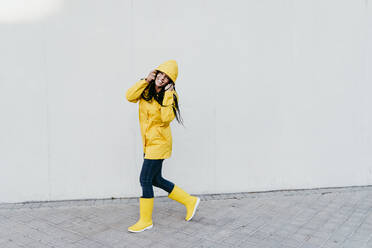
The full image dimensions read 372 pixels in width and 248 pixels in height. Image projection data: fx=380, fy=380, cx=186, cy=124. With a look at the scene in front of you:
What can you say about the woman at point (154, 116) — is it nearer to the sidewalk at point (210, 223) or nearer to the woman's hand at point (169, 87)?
the woman's hand at point (169, 87)

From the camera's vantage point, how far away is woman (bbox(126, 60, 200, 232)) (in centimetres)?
389

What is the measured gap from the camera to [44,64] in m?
4.85

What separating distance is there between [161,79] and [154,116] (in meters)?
0.39

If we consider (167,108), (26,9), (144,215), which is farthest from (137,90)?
(26,9)

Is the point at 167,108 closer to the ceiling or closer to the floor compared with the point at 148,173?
closer to the ceiling

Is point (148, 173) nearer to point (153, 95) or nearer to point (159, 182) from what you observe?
point (159, 182)

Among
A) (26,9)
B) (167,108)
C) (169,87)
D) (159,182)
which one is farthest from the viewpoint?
(26,9)

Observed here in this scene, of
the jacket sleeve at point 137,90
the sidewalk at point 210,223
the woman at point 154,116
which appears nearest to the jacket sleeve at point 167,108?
the woman at point 154,116

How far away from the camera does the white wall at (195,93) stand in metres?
4.86

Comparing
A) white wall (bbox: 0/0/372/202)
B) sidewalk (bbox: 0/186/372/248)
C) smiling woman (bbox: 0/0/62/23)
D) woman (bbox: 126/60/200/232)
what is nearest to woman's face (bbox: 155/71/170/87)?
woman (bbox: 126/60/200/232)

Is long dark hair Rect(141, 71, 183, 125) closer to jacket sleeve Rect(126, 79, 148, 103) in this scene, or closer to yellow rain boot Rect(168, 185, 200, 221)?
jacket sleeve Rect(126, 79, 148, 103)

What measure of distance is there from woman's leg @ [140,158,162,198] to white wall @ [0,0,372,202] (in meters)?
1.09

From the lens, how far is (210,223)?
167 inches

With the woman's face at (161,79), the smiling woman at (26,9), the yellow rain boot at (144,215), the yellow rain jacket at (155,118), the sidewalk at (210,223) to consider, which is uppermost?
the smiling woman at (26,9)
